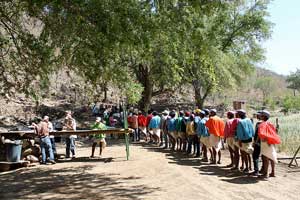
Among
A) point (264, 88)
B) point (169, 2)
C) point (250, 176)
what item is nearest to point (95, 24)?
point (169, 2)

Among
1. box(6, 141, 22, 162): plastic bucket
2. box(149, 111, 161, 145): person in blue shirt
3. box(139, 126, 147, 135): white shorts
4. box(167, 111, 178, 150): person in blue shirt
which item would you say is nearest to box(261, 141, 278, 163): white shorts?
box(167, 111, 178, 150): person in blue shirt

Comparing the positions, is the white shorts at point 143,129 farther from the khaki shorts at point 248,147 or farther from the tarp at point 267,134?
the tarp at point 267,134

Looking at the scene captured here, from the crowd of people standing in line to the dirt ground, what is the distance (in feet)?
1.58

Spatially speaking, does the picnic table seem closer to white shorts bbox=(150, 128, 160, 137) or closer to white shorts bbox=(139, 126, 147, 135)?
white shorts bbox=(150, 128, 160, 137)

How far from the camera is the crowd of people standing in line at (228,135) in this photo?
452 inches

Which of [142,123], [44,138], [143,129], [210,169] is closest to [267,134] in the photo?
[210,169]

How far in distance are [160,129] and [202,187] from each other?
9.63 m

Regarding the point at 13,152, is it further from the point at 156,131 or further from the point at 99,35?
the point at 156,131

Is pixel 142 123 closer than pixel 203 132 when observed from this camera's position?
No

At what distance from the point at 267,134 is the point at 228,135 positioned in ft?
5.65

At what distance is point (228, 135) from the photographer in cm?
1292

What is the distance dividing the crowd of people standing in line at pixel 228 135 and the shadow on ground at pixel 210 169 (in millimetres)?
297

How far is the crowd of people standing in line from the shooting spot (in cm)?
1149

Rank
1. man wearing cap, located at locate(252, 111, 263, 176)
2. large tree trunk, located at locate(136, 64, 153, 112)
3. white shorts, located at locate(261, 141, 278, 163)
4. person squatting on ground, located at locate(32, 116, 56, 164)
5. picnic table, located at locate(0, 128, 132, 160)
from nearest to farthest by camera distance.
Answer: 1. white shorts, located at locate(261, 141, 278, 163)
2. man wearing cap, located at locate(252, 111, 263, 176)
3. picnic table, located at locate(0, 128, 132, 160)
4. person squatting on ground, located at locate(32, 116, 56, 164)
5. large tree trunk, located at locate(136, 64, 153, 112)
